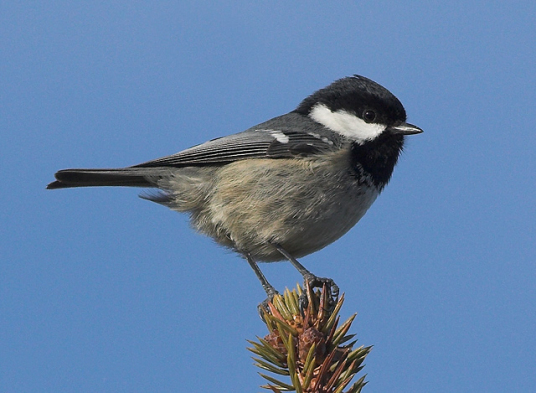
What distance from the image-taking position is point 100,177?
443cm

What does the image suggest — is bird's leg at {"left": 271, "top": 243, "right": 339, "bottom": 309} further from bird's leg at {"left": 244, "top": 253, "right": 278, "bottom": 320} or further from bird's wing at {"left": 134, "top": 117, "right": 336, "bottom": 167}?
bird's wing at {"left": 134, "top": 117, "right": 336, "bottom": 167}

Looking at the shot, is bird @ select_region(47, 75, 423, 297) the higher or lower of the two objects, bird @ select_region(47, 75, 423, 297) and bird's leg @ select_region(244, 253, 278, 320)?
the higher

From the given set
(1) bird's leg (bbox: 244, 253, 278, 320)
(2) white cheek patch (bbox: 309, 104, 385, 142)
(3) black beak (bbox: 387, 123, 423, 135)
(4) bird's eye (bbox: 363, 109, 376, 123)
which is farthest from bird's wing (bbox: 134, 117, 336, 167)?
(1) bird's leg (bbox: 244, 253, 278, 320)

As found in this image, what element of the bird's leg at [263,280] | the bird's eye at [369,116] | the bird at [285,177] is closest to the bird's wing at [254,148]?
the bird at [285,177]

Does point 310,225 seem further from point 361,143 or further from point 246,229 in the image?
point 361,143

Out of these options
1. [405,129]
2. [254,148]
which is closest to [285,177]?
[254,148]

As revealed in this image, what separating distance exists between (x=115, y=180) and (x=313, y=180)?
4.96 ft

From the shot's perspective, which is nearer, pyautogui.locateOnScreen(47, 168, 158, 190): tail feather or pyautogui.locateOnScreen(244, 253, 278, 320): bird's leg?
pyautogui.locateOnScreen(244, 253, 278, 320): bird's leg

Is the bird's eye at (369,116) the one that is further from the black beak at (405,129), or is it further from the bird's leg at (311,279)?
the bird's leg at (311,279)

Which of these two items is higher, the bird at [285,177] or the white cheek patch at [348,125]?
the white cheek patch at [348,125]

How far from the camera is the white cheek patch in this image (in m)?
4.52

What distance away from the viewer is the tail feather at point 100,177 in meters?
4.34

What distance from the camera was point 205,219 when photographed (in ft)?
14.7

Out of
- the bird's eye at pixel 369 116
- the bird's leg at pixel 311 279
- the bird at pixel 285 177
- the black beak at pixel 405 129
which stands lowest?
the bird's leg at pixel 311 279
